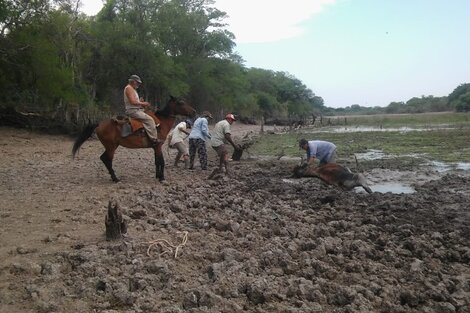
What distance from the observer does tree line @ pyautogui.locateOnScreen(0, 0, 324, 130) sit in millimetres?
21250

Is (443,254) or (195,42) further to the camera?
(195,42)

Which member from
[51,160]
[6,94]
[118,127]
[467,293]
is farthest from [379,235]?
[6,94]

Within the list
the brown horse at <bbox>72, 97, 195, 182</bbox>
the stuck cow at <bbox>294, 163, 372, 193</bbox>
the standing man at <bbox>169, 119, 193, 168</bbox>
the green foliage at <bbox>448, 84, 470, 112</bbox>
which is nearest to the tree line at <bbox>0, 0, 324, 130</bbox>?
the standing man at <bbox>169, 119, 193, 168</bbox>

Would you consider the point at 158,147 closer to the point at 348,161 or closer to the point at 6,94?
the point at 348,161

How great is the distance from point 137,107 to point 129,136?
688 millimetres

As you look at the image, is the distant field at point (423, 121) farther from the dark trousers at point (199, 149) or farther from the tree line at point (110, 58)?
the dark trousers at point (199, 149)

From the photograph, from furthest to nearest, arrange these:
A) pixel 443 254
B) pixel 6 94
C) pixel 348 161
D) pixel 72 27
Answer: pixel 72 27 → pixel 6 94 → pixel 348 161 → pixel 443 254

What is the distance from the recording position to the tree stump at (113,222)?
5.21 m

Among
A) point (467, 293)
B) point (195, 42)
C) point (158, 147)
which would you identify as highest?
point (195, 42)

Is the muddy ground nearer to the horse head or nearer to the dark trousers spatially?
the horse head

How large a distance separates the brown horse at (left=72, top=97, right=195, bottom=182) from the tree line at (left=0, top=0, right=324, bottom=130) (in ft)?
41.0

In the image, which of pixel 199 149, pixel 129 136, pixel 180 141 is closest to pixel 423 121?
pixel 180 141

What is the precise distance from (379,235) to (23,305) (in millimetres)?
4787

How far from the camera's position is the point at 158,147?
9734 mm
